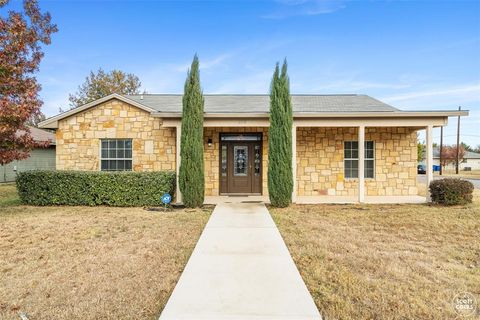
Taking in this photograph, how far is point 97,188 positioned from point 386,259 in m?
8.12

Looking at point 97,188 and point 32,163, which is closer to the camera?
point 97,188

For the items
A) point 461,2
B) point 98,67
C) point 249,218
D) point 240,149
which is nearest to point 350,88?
point 461,2

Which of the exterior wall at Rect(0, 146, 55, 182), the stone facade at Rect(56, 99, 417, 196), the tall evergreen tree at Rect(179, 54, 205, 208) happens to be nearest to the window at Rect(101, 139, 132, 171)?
the stone facade at Rect(56, 99, 417, 196)

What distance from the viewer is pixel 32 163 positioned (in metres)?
17.8

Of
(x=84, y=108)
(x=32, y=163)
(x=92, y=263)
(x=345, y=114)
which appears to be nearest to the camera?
(x=92, y=263)

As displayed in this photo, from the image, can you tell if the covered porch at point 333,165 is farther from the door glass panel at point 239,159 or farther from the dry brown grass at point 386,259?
the dry brown grass at point 386,259

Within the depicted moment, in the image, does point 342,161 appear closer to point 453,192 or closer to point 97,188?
point 453,192

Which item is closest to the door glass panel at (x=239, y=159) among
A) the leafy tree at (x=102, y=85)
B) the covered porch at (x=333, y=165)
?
the covered porch at (x=333, y=165)

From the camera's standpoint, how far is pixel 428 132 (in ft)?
30.3

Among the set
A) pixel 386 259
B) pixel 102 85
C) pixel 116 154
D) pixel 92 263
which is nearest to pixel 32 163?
pixel 116 154

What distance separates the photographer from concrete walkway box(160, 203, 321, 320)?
2.56m

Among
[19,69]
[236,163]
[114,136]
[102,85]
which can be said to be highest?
[102,85]

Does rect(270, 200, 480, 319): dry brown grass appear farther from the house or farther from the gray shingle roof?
the gray shingle roof

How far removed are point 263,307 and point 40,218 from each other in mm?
6938
